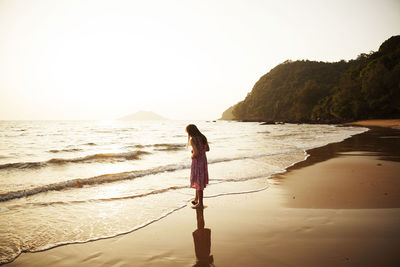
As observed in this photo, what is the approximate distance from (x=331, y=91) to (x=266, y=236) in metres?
109

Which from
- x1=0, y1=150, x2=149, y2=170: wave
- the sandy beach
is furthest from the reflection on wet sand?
x1=0, y1=150, x2=149, y2=170: wave

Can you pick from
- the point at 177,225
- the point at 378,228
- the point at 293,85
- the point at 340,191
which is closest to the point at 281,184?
the point at 340,191

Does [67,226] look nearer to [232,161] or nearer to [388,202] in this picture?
[388,202]

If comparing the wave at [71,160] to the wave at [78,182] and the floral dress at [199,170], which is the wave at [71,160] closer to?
the wave at [78,182]

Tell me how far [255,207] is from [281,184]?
2778 mm

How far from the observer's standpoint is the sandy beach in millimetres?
3518

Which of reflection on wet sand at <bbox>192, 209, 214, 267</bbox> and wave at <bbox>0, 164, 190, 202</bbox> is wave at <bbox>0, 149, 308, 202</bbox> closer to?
wave at <bbox>0, 164, 190, 202</bbox>

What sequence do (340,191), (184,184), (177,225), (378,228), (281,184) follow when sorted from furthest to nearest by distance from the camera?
(184,184)
(281,184)
(340,191)
(177,225)
(378,228)

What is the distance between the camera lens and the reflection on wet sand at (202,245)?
3.50 meters

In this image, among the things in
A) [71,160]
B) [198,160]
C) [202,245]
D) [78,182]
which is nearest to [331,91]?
[71,160]

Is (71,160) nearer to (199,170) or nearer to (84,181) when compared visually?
(84,181)

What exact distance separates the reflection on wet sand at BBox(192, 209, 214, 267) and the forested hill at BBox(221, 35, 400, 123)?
6763 centimetres

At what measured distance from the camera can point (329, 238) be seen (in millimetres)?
4027

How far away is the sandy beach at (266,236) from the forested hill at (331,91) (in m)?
64.8
